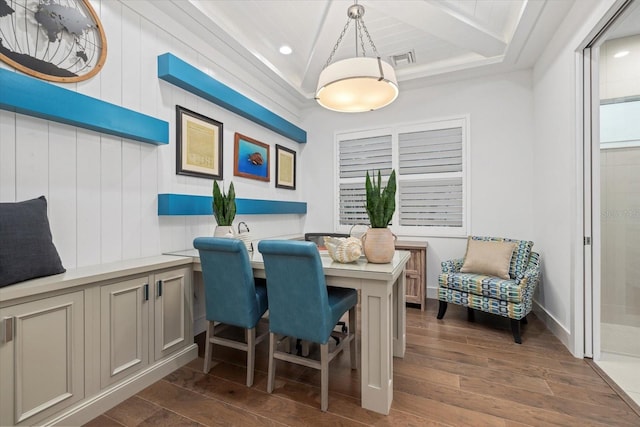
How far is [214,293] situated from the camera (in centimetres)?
199

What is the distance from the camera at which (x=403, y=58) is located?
11.3 ft

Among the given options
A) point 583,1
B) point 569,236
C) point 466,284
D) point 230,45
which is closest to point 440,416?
point 466,284

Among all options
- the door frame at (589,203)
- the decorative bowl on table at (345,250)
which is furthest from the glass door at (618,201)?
the decorative bowl on table at (345,250)

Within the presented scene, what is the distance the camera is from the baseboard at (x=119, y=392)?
153cm

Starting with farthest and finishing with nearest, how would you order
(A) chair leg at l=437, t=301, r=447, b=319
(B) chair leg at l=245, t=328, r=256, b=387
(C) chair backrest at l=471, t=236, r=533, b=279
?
(A) chair leg at l=437, t=301, r=447, b=319, (C) chair backrest at l=471, t=236, r=533, b=279, (B) chair leg at l=245, t=328, r=256, b=387

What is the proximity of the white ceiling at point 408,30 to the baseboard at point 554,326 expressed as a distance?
2.61 m

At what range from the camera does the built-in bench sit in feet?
4.38

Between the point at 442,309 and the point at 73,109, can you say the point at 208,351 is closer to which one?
the point at 73,109

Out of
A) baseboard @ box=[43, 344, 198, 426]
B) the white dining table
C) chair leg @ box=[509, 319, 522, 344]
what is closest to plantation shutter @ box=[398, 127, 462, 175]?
chair leg @ box=[509, 319, 522, 344]

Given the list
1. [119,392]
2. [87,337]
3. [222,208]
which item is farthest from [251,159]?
[119,392]

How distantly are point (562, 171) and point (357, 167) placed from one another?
7.72 feet

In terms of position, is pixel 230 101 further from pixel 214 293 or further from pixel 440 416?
pixel 440 416

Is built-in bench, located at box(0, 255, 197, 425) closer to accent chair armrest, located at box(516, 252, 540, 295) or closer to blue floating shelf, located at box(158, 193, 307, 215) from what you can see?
blue floating shelf, located at box(158, 193, 307, 215)

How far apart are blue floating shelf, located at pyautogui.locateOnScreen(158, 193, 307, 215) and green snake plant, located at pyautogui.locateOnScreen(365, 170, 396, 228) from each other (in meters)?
1.64
